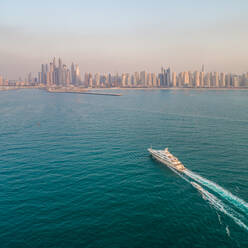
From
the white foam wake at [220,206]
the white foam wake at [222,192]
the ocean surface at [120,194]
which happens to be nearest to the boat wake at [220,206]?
the white foam wake at [220,206]

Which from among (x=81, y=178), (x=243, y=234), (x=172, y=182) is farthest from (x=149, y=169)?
(x=243, y=234)

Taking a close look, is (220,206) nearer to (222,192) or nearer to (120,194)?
(222,192)

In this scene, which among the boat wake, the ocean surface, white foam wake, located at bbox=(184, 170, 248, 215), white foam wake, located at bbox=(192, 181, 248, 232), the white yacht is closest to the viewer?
the ocean surface

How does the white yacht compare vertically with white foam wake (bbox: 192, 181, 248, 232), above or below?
above

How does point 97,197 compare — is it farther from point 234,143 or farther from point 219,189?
point 234,143

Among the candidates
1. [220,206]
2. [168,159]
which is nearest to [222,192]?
[220,206]

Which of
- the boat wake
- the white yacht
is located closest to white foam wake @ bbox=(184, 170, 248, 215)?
the boat wake

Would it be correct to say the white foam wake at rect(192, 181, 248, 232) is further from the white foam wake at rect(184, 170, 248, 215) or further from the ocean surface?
the white foam wake at rect(184, 170, 248, 215)

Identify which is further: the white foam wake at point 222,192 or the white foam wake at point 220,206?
the white foam wake at point 222,192

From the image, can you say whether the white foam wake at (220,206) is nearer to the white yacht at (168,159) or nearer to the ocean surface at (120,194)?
the ocean surface at (120,194)
